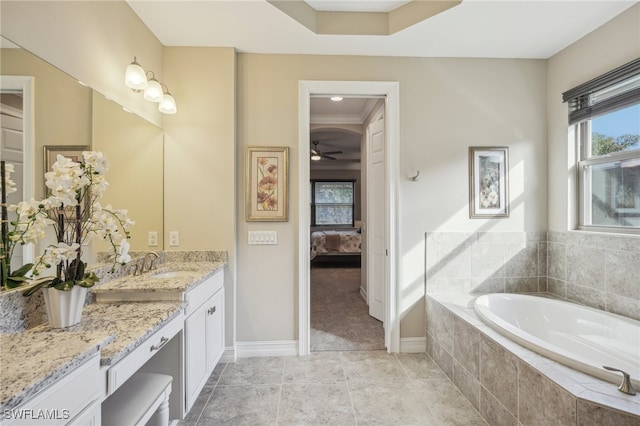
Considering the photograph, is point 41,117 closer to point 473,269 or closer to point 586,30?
point 473,269

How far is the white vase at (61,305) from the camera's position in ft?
3.82

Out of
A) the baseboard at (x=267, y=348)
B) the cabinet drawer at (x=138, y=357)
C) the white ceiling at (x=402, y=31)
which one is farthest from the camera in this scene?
the baseboard at (x=267, y=348)

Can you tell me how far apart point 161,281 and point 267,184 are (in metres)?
1.17

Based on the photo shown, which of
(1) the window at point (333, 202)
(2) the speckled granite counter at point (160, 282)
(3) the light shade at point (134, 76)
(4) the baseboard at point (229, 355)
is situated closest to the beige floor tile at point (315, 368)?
(4) the baseboard at point (229, 355)

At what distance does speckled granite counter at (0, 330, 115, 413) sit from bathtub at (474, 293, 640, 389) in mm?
2089

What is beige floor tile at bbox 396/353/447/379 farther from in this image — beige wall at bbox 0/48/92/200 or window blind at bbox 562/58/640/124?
beige wall at bbox 0/48/92/200

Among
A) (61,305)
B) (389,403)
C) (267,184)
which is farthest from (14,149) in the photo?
(389,403)

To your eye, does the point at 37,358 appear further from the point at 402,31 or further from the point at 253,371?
the point at 402,31

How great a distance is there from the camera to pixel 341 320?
11.0ft

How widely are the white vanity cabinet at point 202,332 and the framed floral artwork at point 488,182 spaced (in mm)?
2392

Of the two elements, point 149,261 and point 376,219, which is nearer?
point 149,261

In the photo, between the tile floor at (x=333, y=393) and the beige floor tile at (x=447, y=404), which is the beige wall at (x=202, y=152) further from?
the beige floor tile at (x=447, y=404)

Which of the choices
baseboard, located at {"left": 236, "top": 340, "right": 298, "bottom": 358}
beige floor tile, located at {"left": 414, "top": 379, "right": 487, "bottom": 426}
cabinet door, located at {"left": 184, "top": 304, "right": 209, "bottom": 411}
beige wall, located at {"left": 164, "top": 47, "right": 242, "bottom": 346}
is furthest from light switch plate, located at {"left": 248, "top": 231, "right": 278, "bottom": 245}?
beige floor tile, located at {"left": 414, "top": 379, "right": 487, "bottom": 426}

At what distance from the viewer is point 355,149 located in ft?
24.5
